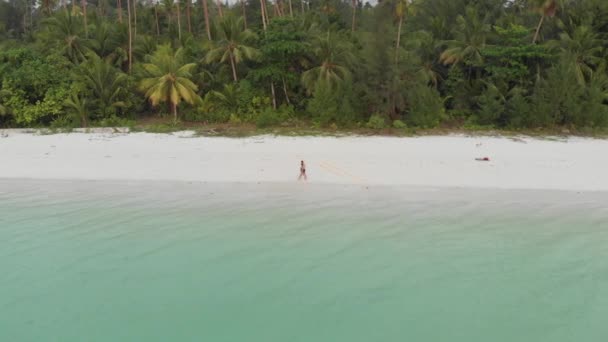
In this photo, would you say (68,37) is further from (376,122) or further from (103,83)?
(376,122)

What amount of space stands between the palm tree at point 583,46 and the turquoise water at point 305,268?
16282mm

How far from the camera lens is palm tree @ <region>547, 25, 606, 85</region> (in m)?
23.8

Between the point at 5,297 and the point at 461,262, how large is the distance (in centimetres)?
635

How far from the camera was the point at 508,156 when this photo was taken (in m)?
15.0

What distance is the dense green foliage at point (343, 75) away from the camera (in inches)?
848

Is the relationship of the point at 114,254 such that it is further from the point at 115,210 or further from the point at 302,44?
the point at 302,44

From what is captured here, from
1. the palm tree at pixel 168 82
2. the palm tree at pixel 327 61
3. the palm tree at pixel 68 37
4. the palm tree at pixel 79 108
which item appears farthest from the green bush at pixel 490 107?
the palm tree at pixel 68 37

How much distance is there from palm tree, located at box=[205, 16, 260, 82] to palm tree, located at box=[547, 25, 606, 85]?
50.8ft

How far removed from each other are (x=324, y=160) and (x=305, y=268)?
8.15 meters

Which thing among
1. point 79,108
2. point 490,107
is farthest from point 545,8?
point 79,108

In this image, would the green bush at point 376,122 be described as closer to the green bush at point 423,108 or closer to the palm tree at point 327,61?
the green bush at point 423,108

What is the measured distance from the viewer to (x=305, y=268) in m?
6.89

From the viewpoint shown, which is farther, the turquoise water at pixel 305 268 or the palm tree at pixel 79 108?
the palm tree at pixel 79 108

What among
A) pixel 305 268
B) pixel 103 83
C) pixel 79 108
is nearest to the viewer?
pixel 305 268
